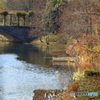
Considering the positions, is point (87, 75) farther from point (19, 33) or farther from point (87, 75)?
point (19, 33)

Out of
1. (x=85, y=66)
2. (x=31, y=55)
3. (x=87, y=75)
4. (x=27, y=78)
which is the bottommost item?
(x=27, y=78)

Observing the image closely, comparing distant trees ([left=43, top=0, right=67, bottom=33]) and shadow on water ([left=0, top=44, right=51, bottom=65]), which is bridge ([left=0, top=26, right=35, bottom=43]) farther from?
shadow on water ([left=0, top=44, right=51, bottom=65])

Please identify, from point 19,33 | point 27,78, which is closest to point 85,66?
point 27,78

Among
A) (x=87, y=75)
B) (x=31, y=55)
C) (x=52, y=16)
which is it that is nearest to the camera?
(x=87, y=75)

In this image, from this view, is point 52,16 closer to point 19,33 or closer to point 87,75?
point 19,33

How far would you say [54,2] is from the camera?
4384 centimetres

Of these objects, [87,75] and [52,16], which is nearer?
[87,75]

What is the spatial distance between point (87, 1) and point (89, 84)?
11239 millimetres

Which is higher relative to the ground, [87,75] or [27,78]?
[87,75]

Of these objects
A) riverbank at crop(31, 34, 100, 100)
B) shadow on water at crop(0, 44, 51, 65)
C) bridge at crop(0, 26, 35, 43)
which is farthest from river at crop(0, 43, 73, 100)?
bridge at crop(0, 26, 35, 43)

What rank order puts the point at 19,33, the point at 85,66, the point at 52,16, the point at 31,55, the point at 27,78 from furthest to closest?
the point at 19,33
the point at 52,16
the point at 31,55
the point at 27,78
the point at 85,66

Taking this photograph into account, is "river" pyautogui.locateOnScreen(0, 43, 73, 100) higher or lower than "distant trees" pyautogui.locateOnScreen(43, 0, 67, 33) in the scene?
lower

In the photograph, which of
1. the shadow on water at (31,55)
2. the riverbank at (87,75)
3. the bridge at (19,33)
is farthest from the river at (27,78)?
the bridge at (19,33)

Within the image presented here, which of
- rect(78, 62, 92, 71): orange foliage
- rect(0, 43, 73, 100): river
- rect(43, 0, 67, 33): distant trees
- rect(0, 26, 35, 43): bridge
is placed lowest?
rect(0, 43, 73, 100): river
